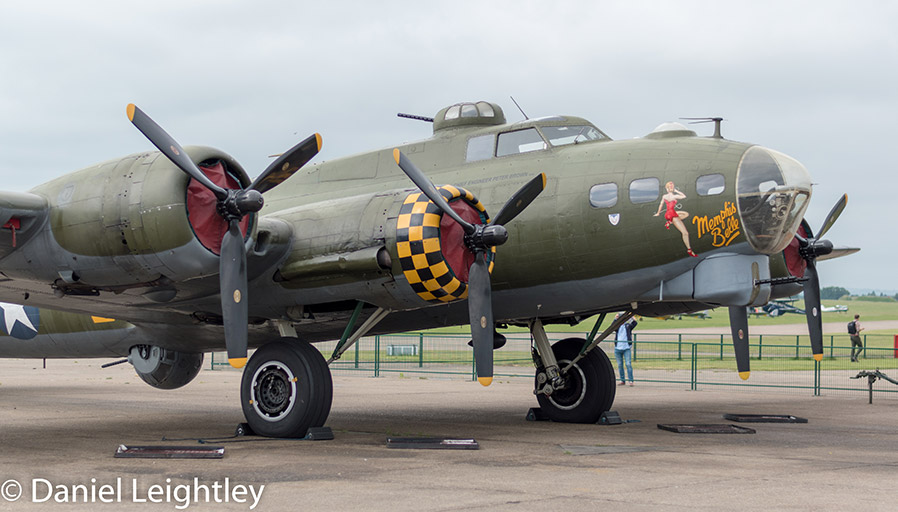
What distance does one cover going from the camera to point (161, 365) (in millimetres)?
14961

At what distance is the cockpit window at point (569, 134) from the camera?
42.0 ft

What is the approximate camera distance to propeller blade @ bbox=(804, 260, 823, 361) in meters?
14.0

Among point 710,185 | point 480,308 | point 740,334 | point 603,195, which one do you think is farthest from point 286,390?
point 740,334

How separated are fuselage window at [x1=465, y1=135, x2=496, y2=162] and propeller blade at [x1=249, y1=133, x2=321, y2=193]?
2868 mm

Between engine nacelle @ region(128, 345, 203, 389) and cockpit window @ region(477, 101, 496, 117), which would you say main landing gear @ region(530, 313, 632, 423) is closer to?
cockpit window @ region(477, 101, 496, 117)

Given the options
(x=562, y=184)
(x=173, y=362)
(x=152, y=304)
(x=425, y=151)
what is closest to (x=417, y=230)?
(x=562, y=184)

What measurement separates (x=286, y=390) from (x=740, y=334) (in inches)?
259

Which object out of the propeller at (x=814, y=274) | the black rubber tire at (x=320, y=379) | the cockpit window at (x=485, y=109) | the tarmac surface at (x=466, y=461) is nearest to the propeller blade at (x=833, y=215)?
the propeller at (x=814, y=274)

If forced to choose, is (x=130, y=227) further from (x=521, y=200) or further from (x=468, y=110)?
(x=468, y=110)

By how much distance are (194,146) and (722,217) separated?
643 centimetres

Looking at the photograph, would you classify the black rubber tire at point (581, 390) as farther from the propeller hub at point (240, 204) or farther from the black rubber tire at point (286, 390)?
the propeller hub at point (240, 204)

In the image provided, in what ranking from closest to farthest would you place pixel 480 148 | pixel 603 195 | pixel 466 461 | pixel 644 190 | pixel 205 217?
pixel 466 461 → pixel 205 217 → pixel 644 190 → pixel 603 195 → pixel 480 148

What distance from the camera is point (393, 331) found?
529 inches

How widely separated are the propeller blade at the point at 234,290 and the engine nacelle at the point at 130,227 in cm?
18
